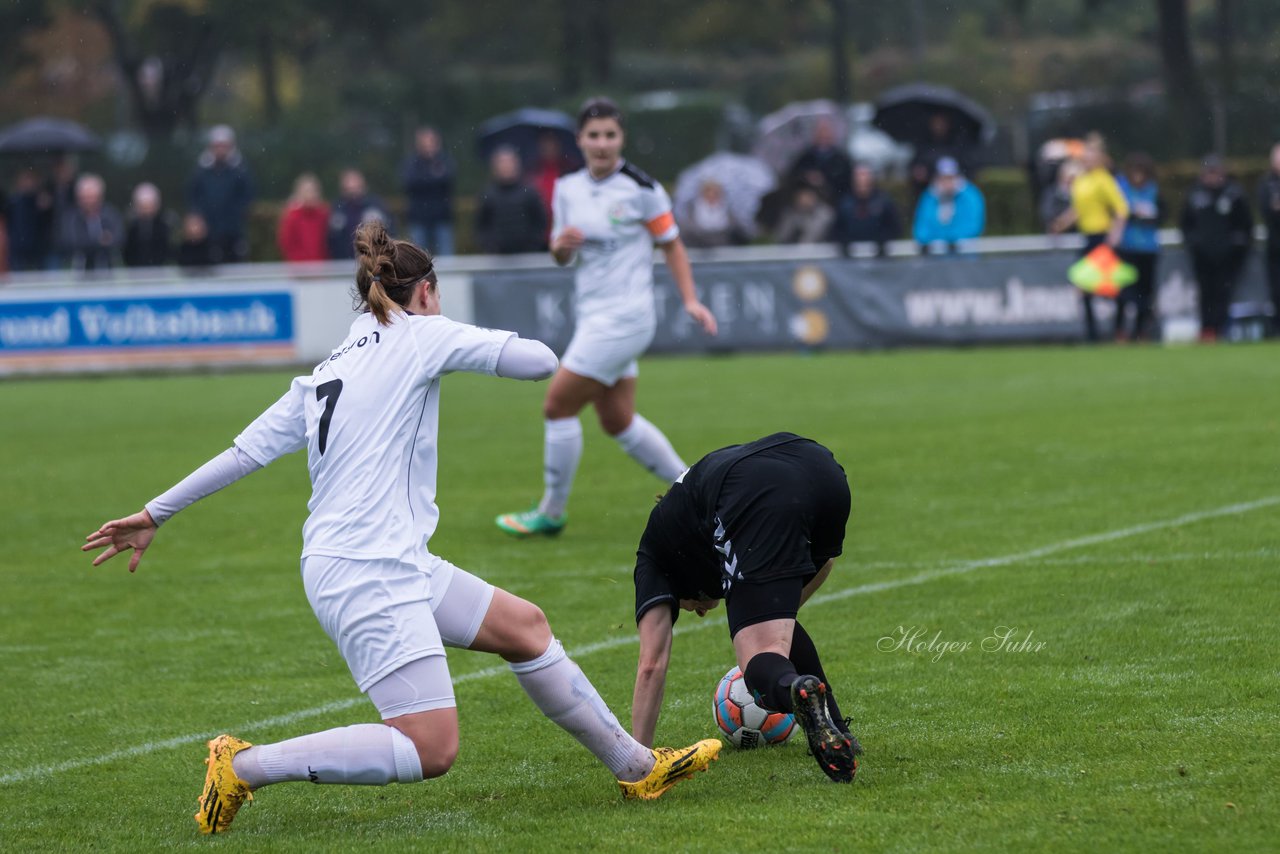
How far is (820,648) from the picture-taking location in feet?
22.9

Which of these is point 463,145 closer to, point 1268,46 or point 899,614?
point 1268,46

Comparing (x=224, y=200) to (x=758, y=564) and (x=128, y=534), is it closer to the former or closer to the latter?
(x=128, y=534)

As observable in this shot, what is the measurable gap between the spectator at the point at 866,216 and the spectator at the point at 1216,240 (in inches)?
132

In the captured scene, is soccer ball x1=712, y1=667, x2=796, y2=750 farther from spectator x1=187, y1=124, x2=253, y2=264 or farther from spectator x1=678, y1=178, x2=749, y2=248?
spectator x1=187, y1=124, x2=253, y2=264

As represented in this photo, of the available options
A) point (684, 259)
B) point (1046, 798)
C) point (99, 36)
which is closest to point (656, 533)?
point (1046, 798)

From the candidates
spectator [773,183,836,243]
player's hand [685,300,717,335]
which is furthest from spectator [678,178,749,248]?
player's hand [685,300,717,335]

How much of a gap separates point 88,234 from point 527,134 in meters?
7.45

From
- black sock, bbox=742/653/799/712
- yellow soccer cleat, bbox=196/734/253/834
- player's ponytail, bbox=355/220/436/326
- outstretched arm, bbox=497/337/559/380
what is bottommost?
yellow soccer cleat, bbox=196/734/253/834

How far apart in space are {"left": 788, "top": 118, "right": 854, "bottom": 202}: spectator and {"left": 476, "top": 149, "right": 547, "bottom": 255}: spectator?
3310 millimetres

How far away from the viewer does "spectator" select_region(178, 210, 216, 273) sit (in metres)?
22.5

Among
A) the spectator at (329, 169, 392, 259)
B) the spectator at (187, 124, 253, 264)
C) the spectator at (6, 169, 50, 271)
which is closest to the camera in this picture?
the spectator at (329, 169, 392, 259)

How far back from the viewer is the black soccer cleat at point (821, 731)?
4.79 meters

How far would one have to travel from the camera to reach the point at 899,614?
748 centimetres

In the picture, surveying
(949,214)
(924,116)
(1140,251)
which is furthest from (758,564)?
(924,116)
